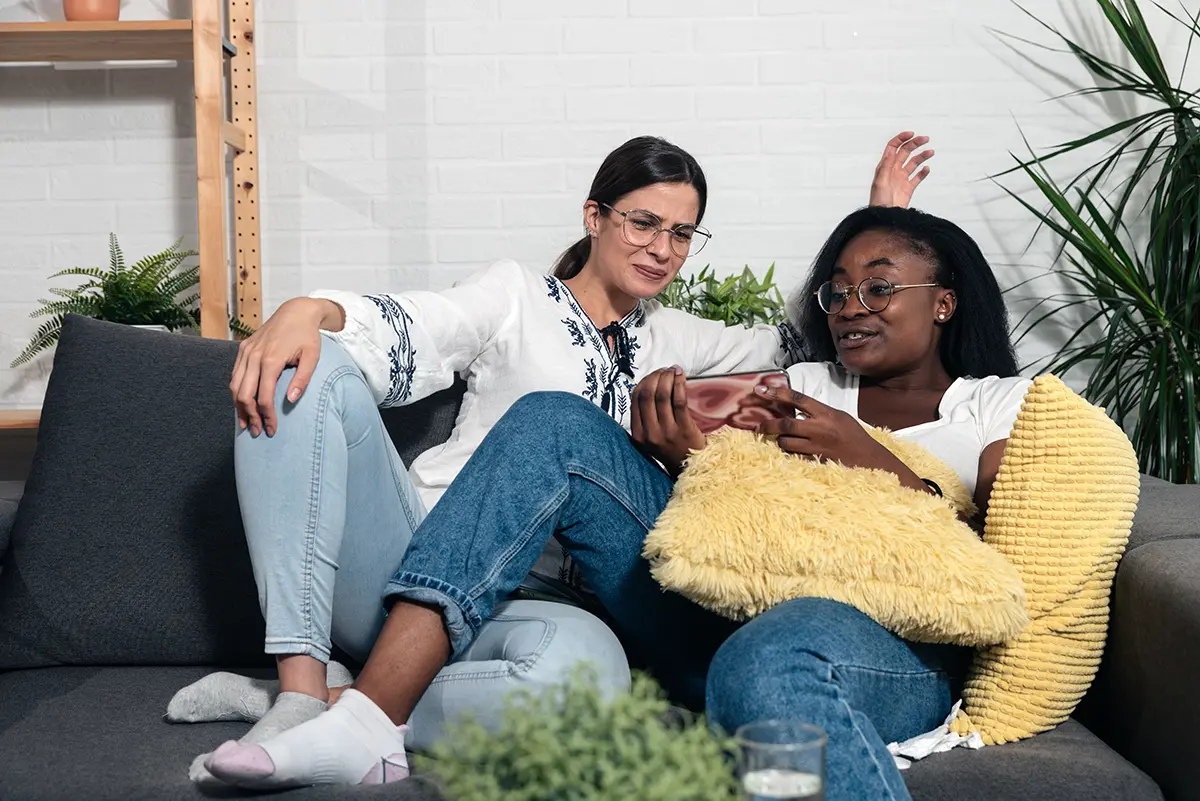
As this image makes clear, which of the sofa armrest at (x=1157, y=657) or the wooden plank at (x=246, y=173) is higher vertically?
the wooden plank at (x=246, y=173)

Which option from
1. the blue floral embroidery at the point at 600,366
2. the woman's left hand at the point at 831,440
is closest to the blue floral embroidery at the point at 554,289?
the blue floral embroidery at the point at 600,366

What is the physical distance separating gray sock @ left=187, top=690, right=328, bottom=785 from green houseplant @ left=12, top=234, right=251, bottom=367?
1.34m

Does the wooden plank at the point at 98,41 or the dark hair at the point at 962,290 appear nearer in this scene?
the dark hair at the point at 962,290

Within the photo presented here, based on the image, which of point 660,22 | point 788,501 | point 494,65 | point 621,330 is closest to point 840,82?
point 660,22

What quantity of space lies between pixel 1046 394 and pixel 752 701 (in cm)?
52

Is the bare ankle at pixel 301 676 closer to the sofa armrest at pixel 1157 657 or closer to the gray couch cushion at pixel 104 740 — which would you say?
the gray couch cushion at pixel 104 740

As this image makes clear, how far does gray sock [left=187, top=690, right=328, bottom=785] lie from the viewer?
1.20m

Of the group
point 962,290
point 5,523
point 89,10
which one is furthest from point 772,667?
point 89,10

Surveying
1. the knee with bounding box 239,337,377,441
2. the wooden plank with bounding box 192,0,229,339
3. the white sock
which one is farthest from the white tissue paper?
the wooden plank with bounding box 192,0,229,339

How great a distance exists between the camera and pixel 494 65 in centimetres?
259

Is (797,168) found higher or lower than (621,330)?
higher

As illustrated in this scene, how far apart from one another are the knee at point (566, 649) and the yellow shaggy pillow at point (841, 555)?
6.1 inches

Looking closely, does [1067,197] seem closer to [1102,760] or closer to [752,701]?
[1102,760]

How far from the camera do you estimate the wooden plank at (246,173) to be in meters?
2.55
